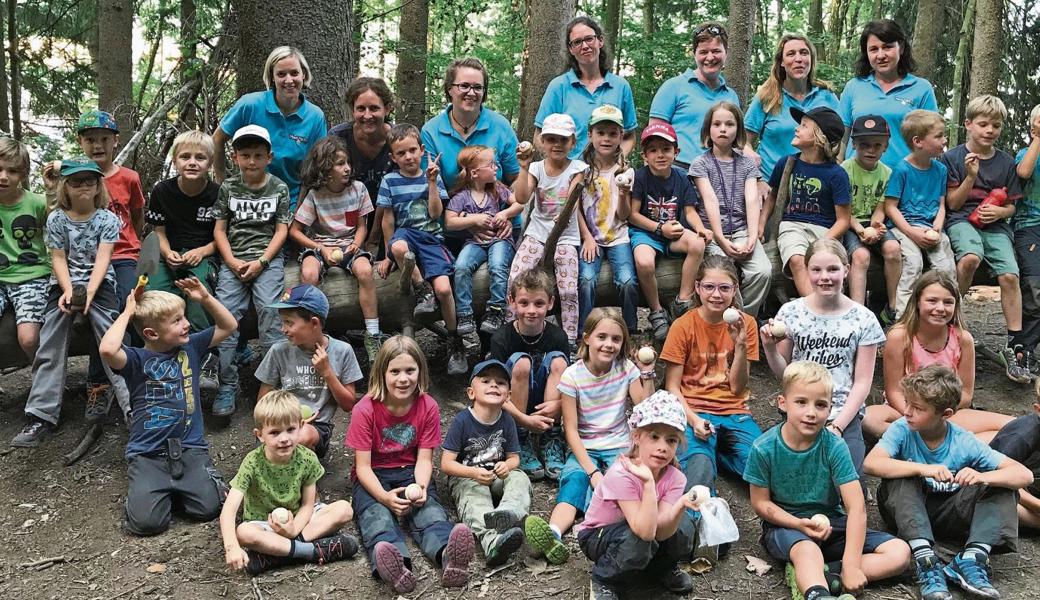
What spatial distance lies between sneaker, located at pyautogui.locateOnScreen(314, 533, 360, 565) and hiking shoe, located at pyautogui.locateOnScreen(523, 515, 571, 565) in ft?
2.92

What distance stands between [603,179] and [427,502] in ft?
9.09

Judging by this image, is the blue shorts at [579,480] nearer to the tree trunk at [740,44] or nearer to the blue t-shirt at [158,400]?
the blue t-shirt at [158,400]

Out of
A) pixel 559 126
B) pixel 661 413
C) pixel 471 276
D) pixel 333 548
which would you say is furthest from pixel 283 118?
pixel 661 413

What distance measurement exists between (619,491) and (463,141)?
350cm

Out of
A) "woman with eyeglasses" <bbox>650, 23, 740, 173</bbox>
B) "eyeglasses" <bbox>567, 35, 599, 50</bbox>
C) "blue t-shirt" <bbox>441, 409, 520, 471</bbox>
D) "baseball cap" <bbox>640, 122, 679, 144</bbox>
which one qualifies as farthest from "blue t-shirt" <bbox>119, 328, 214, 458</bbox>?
"woman with eyeglasses" <bbox>650, 23, 740, 173</bbox>

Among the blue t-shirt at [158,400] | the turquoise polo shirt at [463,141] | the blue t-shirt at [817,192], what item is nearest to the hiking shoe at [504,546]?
the blue t-shirt at [158,400]

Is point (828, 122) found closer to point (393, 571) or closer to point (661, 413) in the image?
point (661, 413)

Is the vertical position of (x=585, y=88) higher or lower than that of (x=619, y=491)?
higher

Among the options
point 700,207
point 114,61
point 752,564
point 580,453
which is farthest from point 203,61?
point 752,564

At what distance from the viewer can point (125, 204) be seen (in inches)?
225

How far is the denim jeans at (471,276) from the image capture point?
19.0 feet

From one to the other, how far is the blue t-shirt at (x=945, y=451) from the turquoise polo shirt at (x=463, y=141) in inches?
131

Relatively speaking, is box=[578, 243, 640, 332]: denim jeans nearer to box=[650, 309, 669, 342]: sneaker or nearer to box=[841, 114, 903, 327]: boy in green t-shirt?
box=[650, 309, 669, 342]: sneaker

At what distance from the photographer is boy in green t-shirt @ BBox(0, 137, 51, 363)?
5.30m
